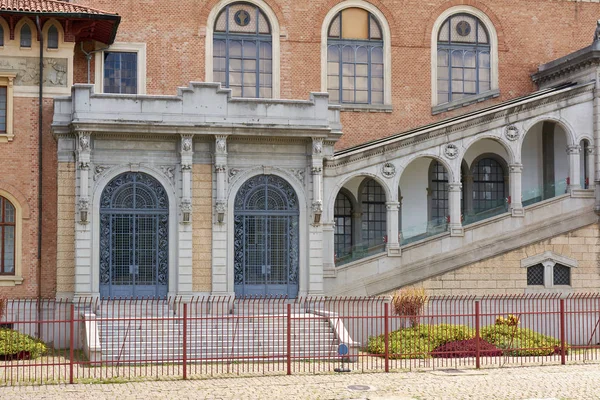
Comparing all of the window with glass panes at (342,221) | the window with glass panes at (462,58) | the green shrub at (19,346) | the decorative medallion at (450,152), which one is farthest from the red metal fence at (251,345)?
the window with glass panes at (462,58)

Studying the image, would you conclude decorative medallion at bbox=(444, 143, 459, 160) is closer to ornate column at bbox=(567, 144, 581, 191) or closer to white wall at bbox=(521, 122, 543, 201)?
ornate column at bbox=(567, 144, 581, 191)

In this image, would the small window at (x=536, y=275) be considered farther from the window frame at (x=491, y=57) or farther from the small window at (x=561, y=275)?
the window frame at (x=491, y=57)

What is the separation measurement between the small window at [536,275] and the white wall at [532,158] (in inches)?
199

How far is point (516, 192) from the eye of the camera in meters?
32.0

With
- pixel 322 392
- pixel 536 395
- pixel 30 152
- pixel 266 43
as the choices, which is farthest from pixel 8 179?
pixel 536 395

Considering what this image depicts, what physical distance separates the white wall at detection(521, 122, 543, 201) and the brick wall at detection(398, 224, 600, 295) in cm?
435

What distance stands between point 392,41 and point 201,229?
36.5 ft

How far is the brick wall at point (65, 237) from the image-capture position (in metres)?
28.4

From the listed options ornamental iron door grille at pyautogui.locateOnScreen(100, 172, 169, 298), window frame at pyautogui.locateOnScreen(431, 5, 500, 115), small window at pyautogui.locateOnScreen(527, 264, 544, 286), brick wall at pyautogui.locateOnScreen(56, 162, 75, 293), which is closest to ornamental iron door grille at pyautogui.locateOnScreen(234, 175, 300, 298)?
ornamental iron door grille at pyautogui.locateOnScreen(100, 172, 169, 298)

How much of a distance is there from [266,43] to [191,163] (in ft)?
25.0

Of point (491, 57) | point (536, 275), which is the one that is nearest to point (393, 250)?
point (536, 275)

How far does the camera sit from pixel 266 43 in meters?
34.6

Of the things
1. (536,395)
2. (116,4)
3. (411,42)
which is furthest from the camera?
(411,42)

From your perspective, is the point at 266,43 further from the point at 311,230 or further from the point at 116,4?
the point at 311,230
